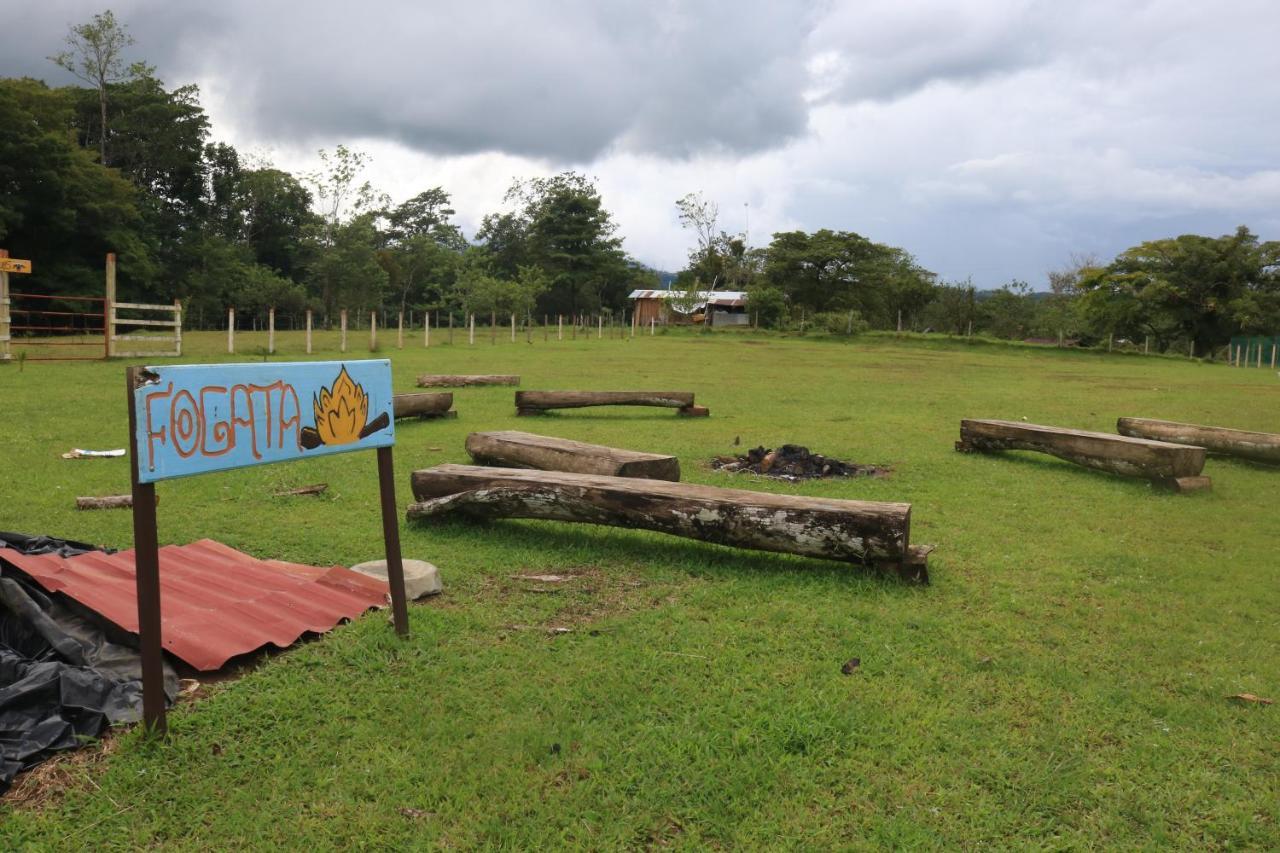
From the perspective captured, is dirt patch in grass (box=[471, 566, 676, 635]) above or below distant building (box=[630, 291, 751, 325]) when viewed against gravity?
below

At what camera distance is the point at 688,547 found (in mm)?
5375

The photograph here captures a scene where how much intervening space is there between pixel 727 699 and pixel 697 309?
182 ft

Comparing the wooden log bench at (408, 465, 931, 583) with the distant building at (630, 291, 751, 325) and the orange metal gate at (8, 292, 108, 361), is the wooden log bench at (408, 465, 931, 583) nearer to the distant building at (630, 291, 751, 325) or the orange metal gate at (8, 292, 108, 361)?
the orange metal gate at (8, 292, 108, 361)

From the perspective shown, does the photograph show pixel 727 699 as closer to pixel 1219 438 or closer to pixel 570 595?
pixel 570 595

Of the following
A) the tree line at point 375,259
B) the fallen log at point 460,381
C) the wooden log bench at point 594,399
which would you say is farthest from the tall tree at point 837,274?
the wooden log bench at point 594,399

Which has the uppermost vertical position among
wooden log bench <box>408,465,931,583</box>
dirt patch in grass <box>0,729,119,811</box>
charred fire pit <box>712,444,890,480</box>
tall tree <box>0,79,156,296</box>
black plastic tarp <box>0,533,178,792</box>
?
tall tree <box>0,79,156,296</box>

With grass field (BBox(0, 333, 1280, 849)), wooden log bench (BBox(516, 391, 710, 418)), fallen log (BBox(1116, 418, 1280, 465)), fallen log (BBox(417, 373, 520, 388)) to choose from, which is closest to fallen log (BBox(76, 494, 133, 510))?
grass field (BBox(0, 333, 1280, 849))

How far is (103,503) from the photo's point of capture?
20.7 feet

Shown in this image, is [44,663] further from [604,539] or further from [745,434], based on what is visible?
[745,434]

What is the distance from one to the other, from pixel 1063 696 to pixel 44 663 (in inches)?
159

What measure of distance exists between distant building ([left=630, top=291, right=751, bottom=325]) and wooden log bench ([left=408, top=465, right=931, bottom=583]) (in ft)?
161

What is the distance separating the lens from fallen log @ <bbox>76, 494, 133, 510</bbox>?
627 centimetres

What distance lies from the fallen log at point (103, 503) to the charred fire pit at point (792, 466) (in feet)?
16.9

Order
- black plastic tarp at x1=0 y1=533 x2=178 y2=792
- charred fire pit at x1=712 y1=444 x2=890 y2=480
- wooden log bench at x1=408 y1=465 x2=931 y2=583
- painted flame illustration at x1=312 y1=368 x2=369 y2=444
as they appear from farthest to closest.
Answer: charred fire pit at x1=712 y1=444 x2=890 y2=480
wooden log bench at x1=408 y1=465 x2=931 y2=583
painted flame illustration at x1=312 y1=368 x2=369 y2=444
black plastic tarp at x1=0 y1=533 x2=178 y2=792
